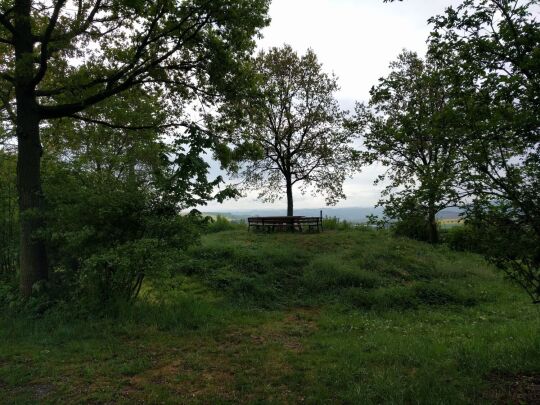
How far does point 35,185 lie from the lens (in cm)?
802

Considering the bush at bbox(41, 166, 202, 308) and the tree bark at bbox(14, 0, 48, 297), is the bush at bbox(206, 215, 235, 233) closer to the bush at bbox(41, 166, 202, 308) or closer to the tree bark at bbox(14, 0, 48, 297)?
the tree bark at bbox(14, 0, 48, 297)

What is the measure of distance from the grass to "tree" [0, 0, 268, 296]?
3.04 meters

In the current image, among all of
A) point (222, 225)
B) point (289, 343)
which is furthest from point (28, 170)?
point (222, 225)

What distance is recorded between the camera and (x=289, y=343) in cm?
622

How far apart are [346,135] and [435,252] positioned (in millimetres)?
10914

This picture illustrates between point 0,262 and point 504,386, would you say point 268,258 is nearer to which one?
point 0,262

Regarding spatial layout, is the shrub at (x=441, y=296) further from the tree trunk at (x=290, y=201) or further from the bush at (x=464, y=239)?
the tree trunk at (x=290, y=201)

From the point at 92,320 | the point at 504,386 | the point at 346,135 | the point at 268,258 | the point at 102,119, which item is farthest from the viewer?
the point at 346,135

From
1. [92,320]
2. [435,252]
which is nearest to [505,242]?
[92,320]

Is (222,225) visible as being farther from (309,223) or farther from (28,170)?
(28,170)

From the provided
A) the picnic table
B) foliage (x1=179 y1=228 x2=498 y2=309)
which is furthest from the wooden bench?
foliage (x1=179 y1=228 x2=498 y2=309)

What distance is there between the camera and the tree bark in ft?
25.6

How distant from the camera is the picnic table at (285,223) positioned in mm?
19609

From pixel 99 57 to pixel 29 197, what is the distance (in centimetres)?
395
